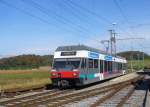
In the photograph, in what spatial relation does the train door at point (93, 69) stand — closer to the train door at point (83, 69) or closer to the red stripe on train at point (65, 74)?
the train door at point (83, 69)

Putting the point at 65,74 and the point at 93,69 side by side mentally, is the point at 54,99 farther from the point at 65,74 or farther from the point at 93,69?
the point at 93,69

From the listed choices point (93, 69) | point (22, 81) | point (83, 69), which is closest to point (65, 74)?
point (83, 69)

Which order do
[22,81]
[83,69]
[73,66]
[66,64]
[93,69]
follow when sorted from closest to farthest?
[73,66] → [83,69] → [66,64] → [93,69] → [22,81]

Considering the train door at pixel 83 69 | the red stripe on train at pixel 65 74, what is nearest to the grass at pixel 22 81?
the red stripe on train at pixel 65 74

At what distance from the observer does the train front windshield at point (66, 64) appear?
2388 centimetres

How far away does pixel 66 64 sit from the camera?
24.3m

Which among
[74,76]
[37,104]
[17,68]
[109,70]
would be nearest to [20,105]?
[37,104]

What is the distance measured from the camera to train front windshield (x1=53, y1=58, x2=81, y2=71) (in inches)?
940

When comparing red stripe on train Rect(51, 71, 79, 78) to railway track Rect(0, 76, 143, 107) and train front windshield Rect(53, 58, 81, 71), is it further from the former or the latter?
railway track Rect(0, 76, 143, 107)

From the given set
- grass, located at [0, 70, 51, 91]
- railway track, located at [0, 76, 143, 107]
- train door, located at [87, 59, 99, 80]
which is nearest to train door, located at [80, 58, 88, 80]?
train door, located at [87, 59, 99, 80]

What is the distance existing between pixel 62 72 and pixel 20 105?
31.4 ft

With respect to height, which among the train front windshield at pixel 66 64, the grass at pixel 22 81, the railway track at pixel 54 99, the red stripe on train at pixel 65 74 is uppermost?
the train front windshield at pixel 66 64

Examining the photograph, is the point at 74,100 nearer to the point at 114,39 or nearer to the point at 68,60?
the point at 68,60

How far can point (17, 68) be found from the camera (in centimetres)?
10256
